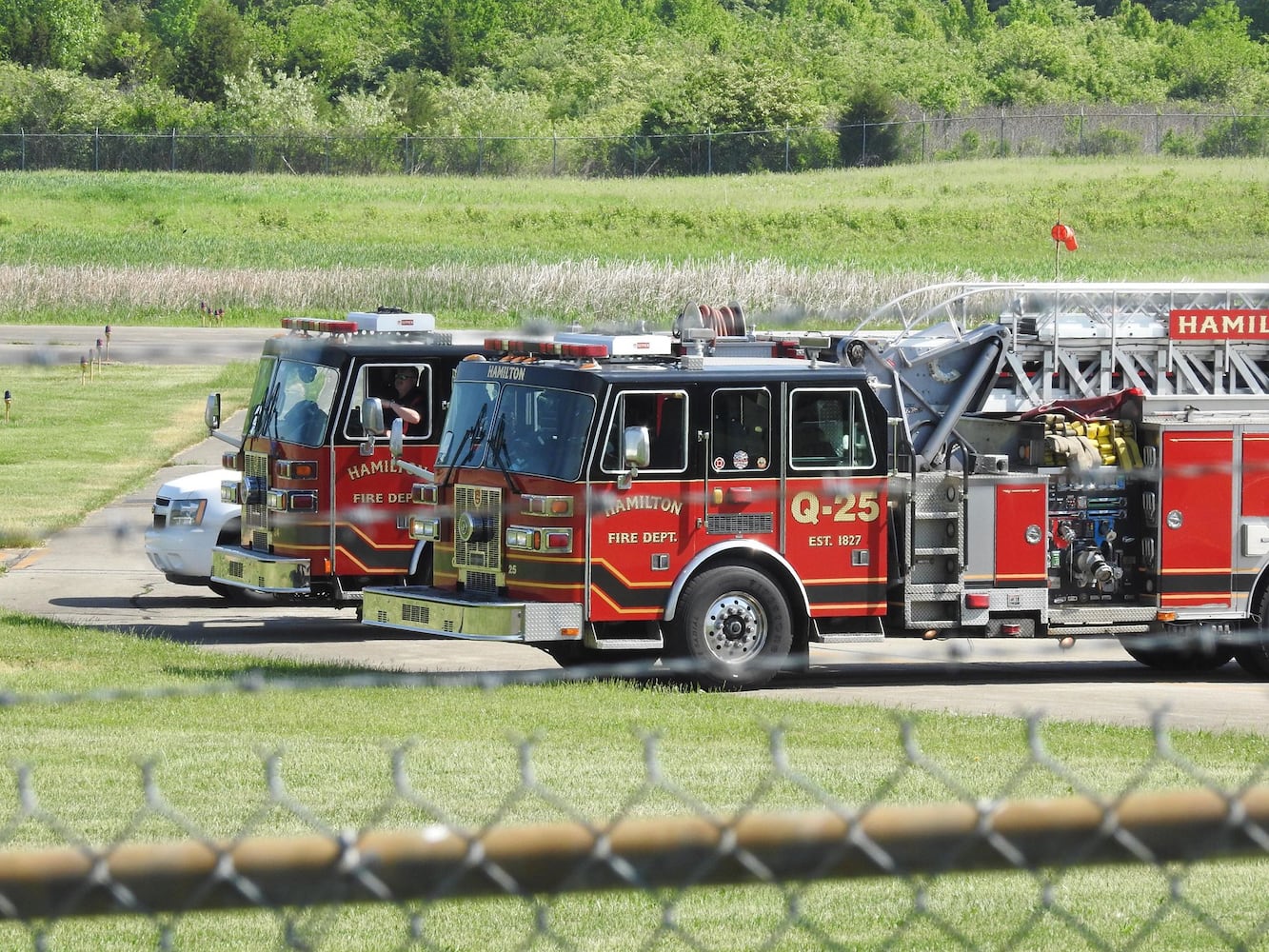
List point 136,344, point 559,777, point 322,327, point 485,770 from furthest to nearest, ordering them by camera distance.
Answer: point 136,344
point 322,327
point 485,770
point 559,777

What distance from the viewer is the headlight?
16.1m

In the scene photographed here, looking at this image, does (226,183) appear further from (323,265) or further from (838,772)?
(838,772)

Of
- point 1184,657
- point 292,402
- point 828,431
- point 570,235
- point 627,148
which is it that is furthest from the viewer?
point 627,148

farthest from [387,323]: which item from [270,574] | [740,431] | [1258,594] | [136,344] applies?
[136,344]

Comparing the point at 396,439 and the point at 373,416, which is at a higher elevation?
the point at 373,416

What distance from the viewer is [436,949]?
6.13m

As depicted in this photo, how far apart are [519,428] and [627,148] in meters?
80.1

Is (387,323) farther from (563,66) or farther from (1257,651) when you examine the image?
(563,66)

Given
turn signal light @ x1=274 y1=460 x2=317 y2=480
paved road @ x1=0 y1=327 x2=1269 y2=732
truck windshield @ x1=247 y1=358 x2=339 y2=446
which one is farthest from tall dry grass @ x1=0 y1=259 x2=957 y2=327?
turn signal light @ x1=274 y1=460 x2=317 y2=480

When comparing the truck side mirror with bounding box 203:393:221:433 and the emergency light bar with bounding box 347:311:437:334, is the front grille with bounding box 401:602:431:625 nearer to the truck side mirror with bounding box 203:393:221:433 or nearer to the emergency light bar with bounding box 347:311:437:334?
the emergency light bar with bounding box 347:311:437:334

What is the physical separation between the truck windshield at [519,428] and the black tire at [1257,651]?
4772mm

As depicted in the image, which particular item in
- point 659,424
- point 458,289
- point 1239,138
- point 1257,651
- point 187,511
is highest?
point 1239,138

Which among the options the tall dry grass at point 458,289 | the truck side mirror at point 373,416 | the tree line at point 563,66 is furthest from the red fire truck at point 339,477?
the tree line at point 563,66

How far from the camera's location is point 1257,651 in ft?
44.8
